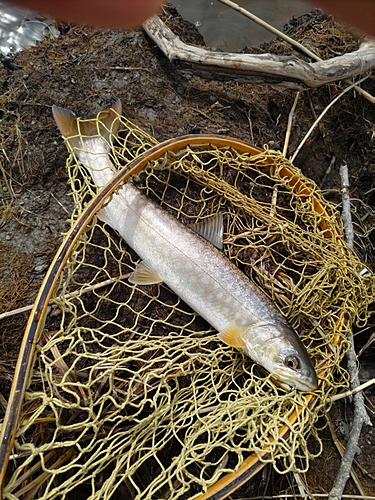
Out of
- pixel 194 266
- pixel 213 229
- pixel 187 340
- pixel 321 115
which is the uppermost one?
pixel 321 115

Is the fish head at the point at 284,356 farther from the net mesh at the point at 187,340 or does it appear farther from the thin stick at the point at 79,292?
the thin stick at the point at 79,292

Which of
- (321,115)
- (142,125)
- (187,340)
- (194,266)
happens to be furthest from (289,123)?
(187,340)

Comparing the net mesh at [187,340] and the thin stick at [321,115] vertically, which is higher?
the thin stick at [321,115]

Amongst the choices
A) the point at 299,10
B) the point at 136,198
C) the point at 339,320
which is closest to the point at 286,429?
the point at 339,320

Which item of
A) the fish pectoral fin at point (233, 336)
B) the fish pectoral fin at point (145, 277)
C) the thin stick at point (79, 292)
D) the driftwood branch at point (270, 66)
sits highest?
the driftwood branch at point (270, 66)

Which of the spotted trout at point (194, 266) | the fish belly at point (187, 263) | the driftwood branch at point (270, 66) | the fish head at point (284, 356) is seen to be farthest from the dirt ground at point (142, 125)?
the fish head at point (284, 356)

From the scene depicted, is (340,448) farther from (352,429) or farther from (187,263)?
(187,263)
